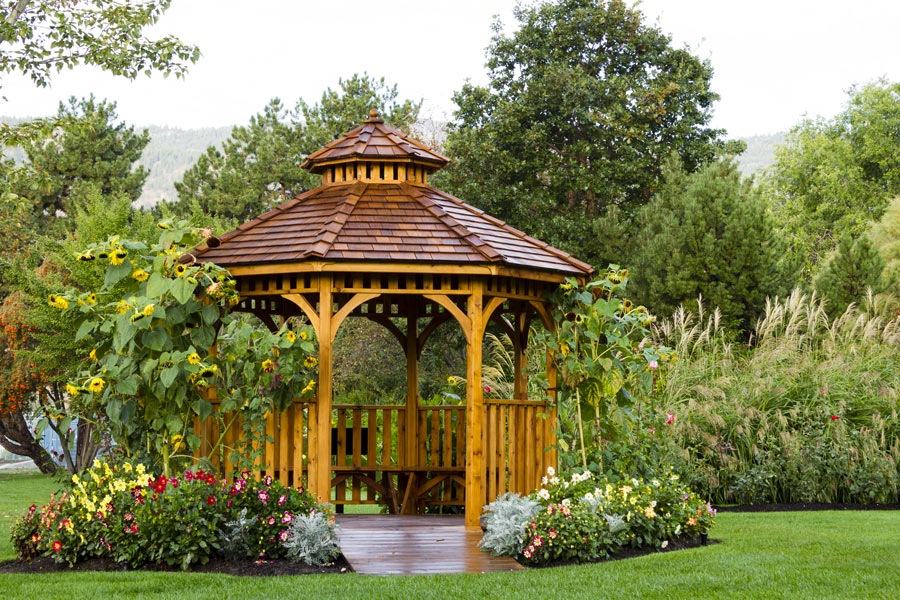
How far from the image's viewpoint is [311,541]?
680cm

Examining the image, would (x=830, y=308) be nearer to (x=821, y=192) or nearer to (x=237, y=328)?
(x=237, y=328)

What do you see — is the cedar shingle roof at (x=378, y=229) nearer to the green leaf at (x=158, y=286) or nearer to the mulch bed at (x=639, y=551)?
the green leaf at (x=158, y=286)

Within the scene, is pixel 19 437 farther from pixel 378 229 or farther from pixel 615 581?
pixel 615 581

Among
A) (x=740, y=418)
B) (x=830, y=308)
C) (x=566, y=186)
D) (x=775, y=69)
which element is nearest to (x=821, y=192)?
(x=775, y=69)

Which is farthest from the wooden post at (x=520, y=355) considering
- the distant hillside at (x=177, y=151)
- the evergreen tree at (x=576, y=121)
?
the distant hillside at (x=177, y=151)

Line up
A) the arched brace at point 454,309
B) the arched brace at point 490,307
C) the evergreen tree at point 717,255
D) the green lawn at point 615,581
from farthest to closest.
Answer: the evergreen tree at point 717,255, the arched brace at point 490,307, the arched brace at point 454,309, the green lawn at point 615,581

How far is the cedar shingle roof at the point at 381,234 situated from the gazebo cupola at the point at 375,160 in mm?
145

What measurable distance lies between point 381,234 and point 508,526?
8.75 feet

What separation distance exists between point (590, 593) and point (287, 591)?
1.85 meters

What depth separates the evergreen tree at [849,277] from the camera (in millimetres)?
15641

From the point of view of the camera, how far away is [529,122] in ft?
66.1

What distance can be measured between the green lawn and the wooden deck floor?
1.13ft

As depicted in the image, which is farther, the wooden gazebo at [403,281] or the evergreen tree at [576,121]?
the evergreen tree at [576,121]

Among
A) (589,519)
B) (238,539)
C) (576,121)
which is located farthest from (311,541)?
(576,121)
